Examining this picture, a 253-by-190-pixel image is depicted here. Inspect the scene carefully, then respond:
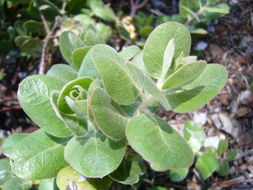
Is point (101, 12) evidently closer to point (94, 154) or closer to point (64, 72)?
point (64, 72)

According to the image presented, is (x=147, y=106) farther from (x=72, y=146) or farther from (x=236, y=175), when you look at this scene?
(x=236, y=175)

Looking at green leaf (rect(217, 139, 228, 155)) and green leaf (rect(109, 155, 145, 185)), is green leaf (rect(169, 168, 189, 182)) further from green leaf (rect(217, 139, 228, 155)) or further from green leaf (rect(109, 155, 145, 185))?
green leaf (rect(109, 155, 145, 185))

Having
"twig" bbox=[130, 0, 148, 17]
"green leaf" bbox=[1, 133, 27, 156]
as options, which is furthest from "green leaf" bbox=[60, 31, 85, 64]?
"twig" bbox=[130, 0, 148, 17]

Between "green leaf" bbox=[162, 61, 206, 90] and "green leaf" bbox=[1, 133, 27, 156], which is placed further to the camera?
"green leaf" bbox=[1, 133, 27, 156]

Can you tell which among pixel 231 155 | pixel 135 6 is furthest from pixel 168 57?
pixel 135 6

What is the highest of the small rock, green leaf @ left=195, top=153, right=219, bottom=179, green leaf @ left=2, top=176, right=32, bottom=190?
green leaf @ left=2, top=176, right=32, bottom=190

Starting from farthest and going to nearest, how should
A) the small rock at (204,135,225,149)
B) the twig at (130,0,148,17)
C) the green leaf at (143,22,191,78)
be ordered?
the twig at (130,0,148,17), the small rock at (204,135,225,149), the green leaf at (143,22,191,78)
